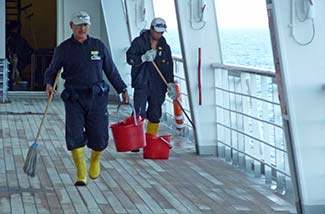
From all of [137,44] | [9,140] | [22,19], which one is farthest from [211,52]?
[22,19]

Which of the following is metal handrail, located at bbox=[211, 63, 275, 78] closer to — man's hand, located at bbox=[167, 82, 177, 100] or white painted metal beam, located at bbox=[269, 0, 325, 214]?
man's hand, located at bbox=[167, 82, 177, 100]

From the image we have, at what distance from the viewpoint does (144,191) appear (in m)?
6.43

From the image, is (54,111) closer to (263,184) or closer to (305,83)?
(263,184)

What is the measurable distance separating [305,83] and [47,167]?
112 inches

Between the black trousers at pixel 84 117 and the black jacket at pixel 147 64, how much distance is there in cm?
180

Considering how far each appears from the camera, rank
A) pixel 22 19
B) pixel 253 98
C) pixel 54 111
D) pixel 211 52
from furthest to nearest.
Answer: pixel 22 19
pixel 54 111
pixel 211 52
pixel 253 98

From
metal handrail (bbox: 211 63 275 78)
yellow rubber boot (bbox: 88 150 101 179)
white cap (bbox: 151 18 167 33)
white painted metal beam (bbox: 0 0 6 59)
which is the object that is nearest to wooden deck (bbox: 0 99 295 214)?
yellow rubber boot (bbox: 88 150 101 179)

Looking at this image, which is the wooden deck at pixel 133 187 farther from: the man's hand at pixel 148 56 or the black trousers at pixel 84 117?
the man's hand at pixel 148 56

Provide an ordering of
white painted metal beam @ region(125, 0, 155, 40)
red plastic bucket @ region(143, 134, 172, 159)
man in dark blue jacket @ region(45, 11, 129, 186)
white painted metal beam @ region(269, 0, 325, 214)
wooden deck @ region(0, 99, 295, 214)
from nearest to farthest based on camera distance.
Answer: white painted metal beam @ region(269, 0, 325, 214) < wooden deck @ region(0, 99, 295, 214) < man in dark blue jacket @ region(45, 11, 129, 186) < red plastic bucket @ region(143, 134, 172, 159) < white painted metal beam @ region(125, 0, 155, 40)

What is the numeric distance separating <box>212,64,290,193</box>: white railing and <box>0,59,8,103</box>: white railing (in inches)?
261

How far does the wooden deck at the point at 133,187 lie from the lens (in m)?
5.82

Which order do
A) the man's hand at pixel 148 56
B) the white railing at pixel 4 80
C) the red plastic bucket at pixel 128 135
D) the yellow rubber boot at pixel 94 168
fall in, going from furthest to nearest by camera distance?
the white railing at pixel 4 80 → the man's hand at pixel 148 56 → the red plastic bucket at pixel 128 135 → the yellow rubber boot at pixel 94 168

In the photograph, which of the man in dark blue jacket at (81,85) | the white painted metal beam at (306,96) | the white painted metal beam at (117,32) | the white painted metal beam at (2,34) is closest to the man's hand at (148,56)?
the man in dark blue jacket at (81,85)

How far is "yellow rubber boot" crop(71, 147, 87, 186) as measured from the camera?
651cm
